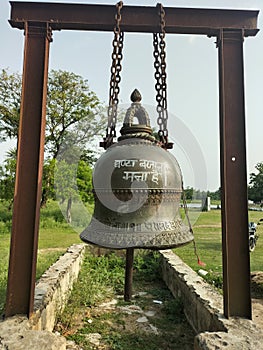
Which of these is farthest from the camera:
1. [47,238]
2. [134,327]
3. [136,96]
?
[47,238]

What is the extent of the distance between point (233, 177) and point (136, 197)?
872mm

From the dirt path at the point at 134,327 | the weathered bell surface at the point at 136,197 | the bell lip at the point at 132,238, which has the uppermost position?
the weathered bell surface at the point at 136,197

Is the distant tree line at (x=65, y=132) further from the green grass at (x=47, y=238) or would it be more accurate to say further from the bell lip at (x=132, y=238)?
the bell lip at (x=132, y=238)

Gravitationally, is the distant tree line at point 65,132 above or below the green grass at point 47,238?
above

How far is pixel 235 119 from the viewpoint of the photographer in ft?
7.41

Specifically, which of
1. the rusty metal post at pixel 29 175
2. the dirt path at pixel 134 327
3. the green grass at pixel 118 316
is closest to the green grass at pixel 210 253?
the green grass at pixel 118 316

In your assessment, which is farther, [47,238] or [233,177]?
[47,238]

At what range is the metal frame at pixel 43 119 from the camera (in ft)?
7.07

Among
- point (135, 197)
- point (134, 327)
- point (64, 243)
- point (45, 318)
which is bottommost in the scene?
point (134, 327)

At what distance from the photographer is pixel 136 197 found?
182cm

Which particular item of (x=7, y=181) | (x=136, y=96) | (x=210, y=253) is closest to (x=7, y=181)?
(x=7, y=181)

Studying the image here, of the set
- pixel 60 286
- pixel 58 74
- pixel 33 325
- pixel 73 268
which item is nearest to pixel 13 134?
pixel 58 74

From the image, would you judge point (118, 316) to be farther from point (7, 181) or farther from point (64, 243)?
point (7, 181)

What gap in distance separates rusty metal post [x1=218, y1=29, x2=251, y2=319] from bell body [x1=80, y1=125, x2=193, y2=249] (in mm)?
509
